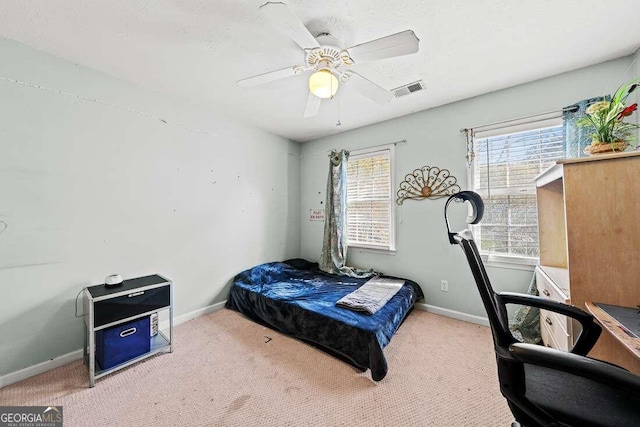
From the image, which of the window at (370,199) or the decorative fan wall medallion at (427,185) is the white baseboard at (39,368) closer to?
the window at (370,199)

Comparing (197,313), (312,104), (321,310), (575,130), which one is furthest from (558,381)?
(197,313)

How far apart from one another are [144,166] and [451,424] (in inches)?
121

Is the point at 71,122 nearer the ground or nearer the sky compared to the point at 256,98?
nearer the ground

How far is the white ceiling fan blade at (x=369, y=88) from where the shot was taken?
1.70 metres

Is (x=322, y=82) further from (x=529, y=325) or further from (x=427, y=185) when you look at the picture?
(x=529, y=325)

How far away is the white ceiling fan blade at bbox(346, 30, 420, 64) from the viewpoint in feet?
4.10

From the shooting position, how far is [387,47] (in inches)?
52.8

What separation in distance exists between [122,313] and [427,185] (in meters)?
3.10

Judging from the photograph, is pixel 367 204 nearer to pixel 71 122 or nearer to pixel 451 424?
pixel 451 424

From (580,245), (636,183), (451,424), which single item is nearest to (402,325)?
(451,424)

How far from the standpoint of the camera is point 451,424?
133cm

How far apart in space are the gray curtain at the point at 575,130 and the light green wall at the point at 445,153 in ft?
0.42

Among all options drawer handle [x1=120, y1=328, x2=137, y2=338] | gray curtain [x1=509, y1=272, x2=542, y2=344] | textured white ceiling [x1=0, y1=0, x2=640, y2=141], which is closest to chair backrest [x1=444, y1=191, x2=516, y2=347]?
textured white ceiling [x1=0, y1=0, x2=640, y2=141]

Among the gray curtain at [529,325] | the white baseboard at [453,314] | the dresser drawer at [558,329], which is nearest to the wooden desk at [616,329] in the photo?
the dresser drawer at [558,329]
